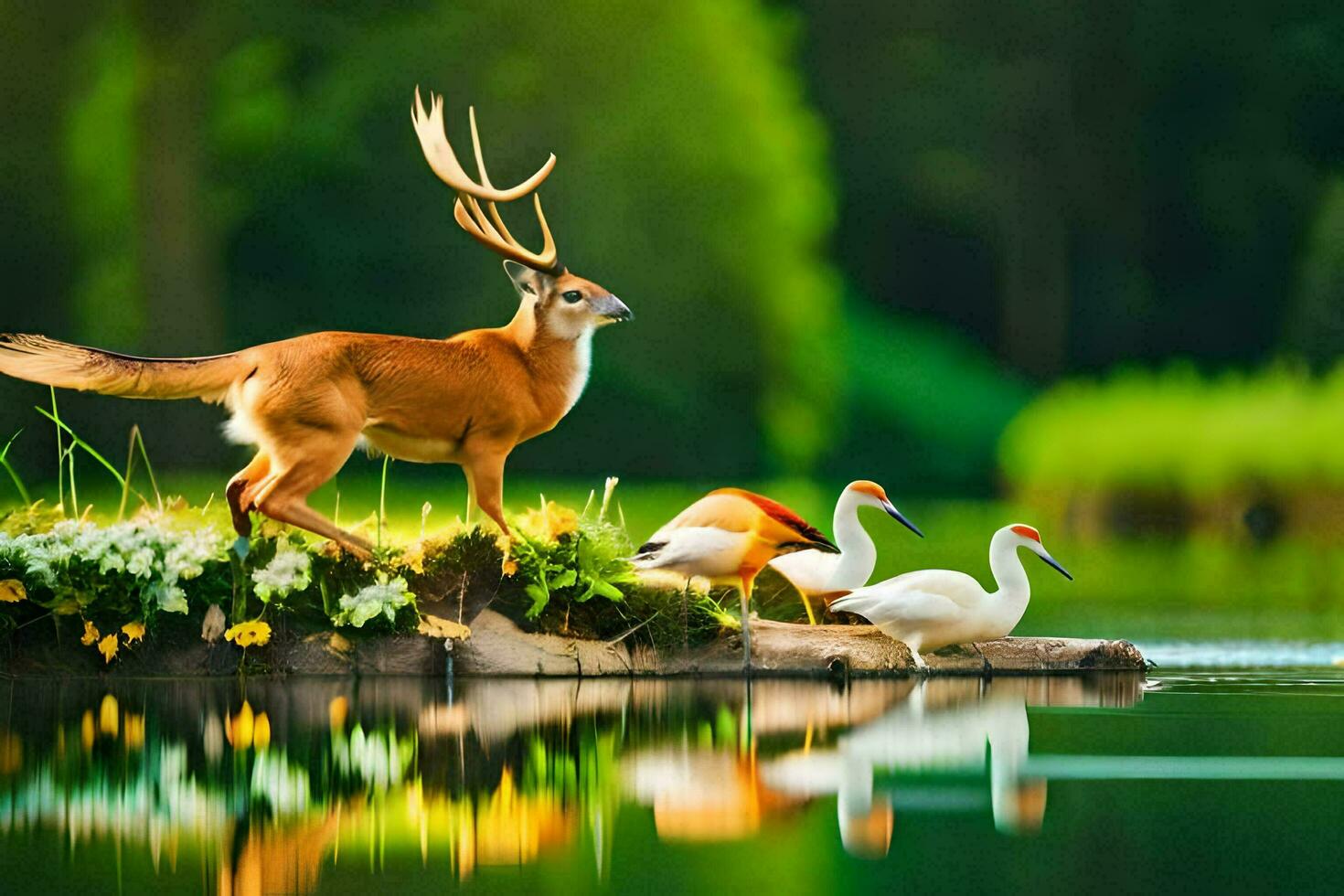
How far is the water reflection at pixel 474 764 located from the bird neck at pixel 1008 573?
24 cm

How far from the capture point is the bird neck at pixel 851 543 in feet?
18.3

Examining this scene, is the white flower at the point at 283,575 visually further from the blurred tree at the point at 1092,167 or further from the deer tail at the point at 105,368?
the blurred tree at the point at 1092,167

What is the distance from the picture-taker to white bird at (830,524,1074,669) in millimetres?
5242

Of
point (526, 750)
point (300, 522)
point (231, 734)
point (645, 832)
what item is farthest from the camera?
point (300, 522)

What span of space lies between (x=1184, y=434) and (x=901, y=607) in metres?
7.67

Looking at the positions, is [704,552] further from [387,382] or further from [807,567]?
[387,382]

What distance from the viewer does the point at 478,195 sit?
5871 mm

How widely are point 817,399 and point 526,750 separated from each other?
9.20m

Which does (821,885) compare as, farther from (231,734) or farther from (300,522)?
(300,522)

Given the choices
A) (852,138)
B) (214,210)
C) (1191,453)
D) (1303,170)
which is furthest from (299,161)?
(1303,170)

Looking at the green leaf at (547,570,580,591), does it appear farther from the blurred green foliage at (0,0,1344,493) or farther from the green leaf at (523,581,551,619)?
the blurred green foliage at (0,0,1344,493)

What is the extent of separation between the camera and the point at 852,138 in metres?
14.3

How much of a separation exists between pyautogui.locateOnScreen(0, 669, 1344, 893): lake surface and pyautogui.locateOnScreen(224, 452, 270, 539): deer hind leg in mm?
579

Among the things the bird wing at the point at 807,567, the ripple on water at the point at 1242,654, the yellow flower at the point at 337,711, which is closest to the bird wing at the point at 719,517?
the bird wing at the point at 807,567
